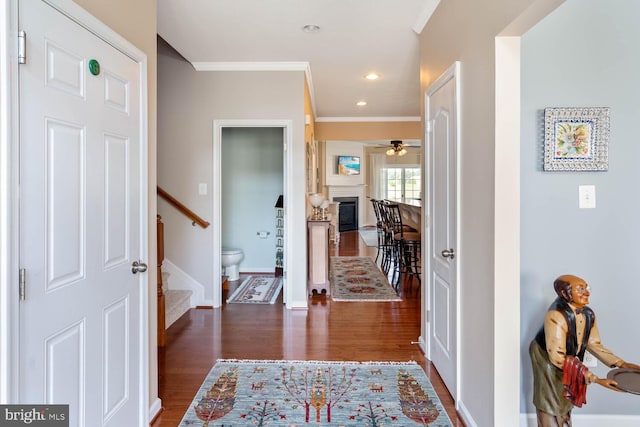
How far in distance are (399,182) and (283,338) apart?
33.1 feet

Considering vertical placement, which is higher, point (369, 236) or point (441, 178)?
point (441, 178)

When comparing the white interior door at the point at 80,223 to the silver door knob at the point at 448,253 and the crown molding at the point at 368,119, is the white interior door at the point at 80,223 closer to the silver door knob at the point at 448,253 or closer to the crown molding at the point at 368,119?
the silver door knob at the point at 448,253

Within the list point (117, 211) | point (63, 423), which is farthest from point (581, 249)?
point (63, 423)

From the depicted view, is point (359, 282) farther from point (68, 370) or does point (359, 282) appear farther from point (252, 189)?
point (68, 370)

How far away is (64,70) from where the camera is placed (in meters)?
1.34

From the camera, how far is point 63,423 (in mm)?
1354

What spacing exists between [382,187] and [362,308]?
8.77m

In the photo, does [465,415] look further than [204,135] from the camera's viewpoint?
No

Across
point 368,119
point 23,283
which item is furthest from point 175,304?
point 368,119

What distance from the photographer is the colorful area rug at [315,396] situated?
204 cm

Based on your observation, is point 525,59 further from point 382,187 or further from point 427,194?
point 382,187

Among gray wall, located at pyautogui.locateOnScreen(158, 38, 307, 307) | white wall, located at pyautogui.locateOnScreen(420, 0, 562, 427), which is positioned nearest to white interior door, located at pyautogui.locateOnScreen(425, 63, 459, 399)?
white wall, located at pyautogui.locateOnScreen(420, 0, 562, 427)

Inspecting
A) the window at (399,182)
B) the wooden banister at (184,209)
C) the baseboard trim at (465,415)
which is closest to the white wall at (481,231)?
the baseboard trim at (465,415)

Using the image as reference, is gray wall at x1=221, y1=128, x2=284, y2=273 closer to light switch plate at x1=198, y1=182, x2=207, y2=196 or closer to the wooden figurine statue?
light switch plate at x1=198, y1=182, x2=207, y2=196
